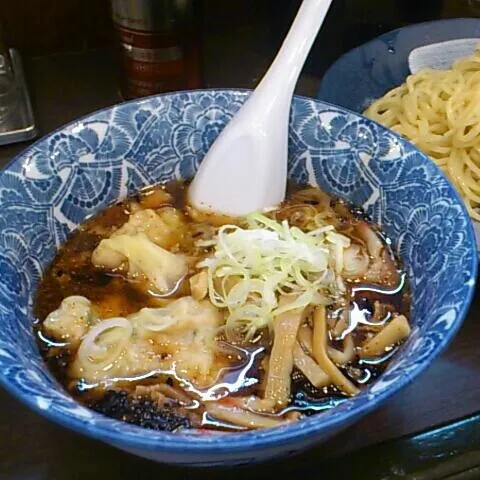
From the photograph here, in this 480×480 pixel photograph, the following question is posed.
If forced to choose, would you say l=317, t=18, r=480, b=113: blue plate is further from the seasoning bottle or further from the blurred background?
the seasoning bottle

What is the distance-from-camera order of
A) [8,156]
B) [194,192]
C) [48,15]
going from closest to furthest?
1. [194,192]
2. [8,156]
3. [48,15]

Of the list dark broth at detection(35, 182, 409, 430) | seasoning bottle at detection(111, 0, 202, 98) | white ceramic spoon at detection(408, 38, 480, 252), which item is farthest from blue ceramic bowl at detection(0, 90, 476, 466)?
white ceramic spoon at detection(408, 38, 480, 252)

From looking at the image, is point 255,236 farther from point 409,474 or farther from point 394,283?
point 409,474

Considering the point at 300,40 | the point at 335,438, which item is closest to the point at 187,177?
the point at 300,40

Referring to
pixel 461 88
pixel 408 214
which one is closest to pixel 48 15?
pixel 461 88

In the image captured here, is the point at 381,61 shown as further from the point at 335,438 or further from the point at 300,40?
the point at 335,438
